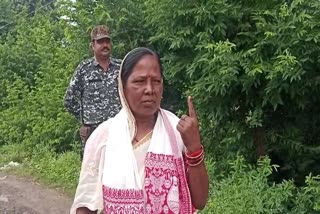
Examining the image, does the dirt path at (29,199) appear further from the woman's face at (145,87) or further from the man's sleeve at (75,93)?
the woman's face at (145,87)

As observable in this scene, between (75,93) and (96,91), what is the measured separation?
0.33 m

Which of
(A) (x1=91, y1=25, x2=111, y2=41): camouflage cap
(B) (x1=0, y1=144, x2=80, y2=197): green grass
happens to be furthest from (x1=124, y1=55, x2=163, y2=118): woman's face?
(B) (x1=0, y1=144, x2=80, y2=197): green grass

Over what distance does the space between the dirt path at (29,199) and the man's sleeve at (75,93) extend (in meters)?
1.49

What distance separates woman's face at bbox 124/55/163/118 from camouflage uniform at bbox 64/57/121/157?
3.30 metres

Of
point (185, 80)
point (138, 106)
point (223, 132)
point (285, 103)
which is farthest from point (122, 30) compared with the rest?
point (138, 106)

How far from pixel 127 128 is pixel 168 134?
0.16m

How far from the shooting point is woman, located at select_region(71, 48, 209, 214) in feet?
8.04

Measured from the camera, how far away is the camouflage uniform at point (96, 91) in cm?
584

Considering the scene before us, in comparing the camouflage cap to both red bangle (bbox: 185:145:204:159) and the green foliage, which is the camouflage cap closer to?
the green foliage

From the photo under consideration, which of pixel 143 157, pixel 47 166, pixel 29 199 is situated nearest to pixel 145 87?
pixel 143 157

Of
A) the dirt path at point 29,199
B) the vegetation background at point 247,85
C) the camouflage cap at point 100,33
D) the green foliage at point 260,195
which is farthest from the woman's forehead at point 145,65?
the dirt path at point 29,199

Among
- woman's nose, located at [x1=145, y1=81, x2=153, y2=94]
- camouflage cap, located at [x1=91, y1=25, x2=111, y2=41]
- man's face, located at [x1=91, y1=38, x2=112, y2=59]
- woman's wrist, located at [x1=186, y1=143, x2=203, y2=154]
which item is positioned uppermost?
camouflage cap, located at [x1=91, y1=25, x2=111, y2=41]

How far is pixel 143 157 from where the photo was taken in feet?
8.24

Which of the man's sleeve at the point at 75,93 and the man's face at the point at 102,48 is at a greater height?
the man's face at the point at 102,48
